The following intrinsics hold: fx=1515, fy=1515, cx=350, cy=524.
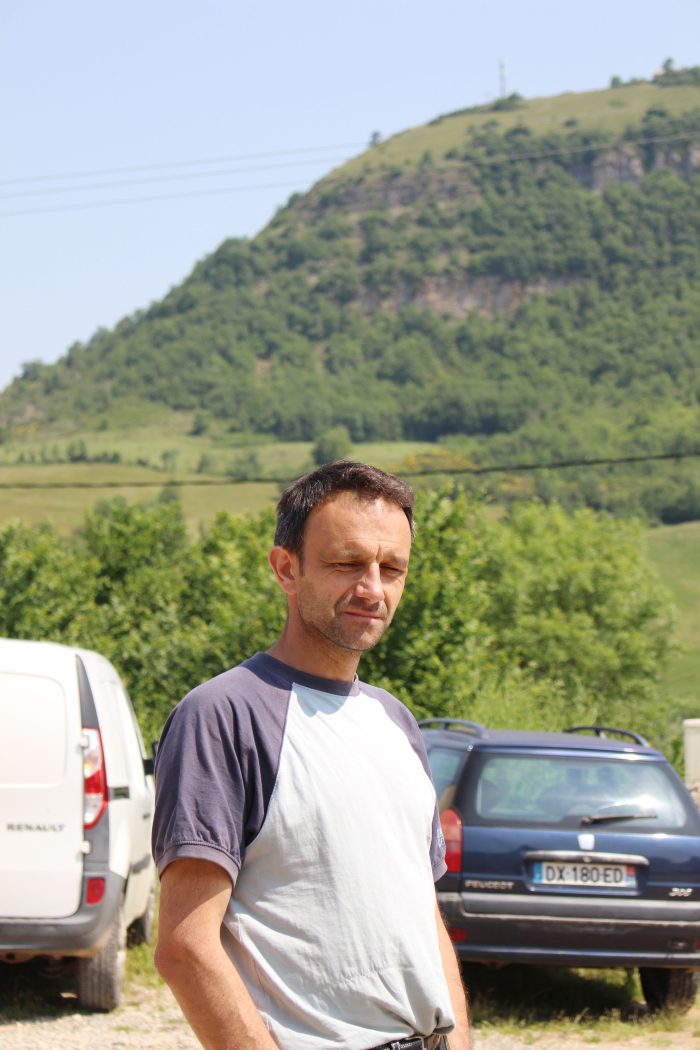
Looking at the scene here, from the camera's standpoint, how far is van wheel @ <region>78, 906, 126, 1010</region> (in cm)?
767

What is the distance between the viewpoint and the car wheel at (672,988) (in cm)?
822

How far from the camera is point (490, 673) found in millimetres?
36344

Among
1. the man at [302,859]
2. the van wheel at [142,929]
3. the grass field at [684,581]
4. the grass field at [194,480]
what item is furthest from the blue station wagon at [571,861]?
the grass field at [684,581]

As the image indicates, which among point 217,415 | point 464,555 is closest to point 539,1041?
point 464,555

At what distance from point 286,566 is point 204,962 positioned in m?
0.75

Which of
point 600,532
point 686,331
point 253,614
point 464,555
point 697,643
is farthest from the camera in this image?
point 686,331

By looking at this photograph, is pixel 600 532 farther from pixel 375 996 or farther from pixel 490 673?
pixel 375 996

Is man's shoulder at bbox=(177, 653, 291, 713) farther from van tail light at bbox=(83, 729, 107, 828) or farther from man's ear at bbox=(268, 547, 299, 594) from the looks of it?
van tail light at bbox=(83, 729, 107, 828)

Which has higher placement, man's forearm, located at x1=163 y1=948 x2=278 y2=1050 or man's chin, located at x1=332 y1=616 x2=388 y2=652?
man's chin, located at x1=332 y1=616 x2=388 y2=652

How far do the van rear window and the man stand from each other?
483 centimetres

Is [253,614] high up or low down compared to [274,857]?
down

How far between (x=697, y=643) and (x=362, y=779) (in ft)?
348

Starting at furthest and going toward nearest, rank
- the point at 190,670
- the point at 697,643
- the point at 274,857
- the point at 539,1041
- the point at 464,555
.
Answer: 1. the point at 697,643
2. the point at 190,670
3. the point at 464,555
4. the point at 539,1041
5. the point at 274,857

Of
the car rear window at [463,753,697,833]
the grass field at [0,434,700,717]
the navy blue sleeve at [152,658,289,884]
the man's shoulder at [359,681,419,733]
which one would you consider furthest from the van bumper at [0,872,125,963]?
the grass field at [0,434,700,717]
